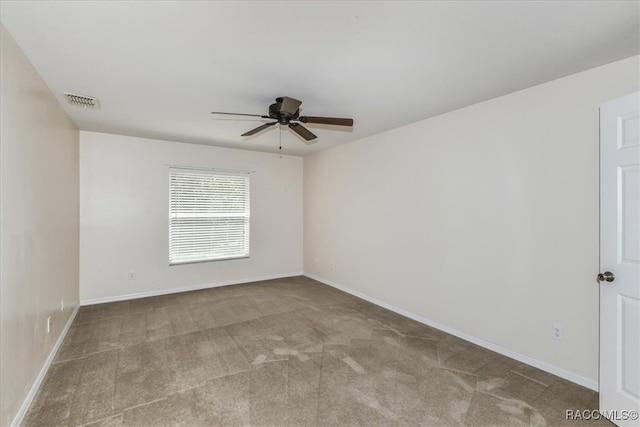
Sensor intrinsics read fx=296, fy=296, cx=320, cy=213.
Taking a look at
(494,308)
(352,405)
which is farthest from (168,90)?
(494,308)

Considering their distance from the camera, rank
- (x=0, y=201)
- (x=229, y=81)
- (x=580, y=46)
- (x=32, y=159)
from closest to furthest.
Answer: (x=0, y=201) < (x=580, y=46) < (x=32, y=159) < (x=229, y=81)

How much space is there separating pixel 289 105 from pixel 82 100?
2.30 metres

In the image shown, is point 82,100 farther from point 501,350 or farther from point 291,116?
point 501,350

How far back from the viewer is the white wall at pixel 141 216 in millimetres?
4504

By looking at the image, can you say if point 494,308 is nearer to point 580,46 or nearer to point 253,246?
point 580,46

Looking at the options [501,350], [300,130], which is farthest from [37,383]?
[501,350]

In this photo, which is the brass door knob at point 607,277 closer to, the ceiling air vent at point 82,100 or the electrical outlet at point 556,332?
the electrical outlet at point 556,332

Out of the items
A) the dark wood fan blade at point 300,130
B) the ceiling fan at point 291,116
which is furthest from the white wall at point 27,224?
the dark wood fan blade at point 300,130

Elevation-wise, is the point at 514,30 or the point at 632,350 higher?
the point at 514,30

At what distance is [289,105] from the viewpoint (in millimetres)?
2613

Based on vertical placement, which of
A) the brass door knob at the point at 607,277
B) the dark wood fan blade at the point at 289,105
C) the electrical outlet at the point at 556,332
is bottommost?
the electrical outlet at the point at 556,332

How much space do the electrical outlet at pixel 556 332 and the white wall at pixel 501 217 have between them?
4 centimetres

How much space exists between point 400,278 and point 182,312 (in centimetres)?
310

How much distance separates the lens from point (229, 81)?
2.66 meters
